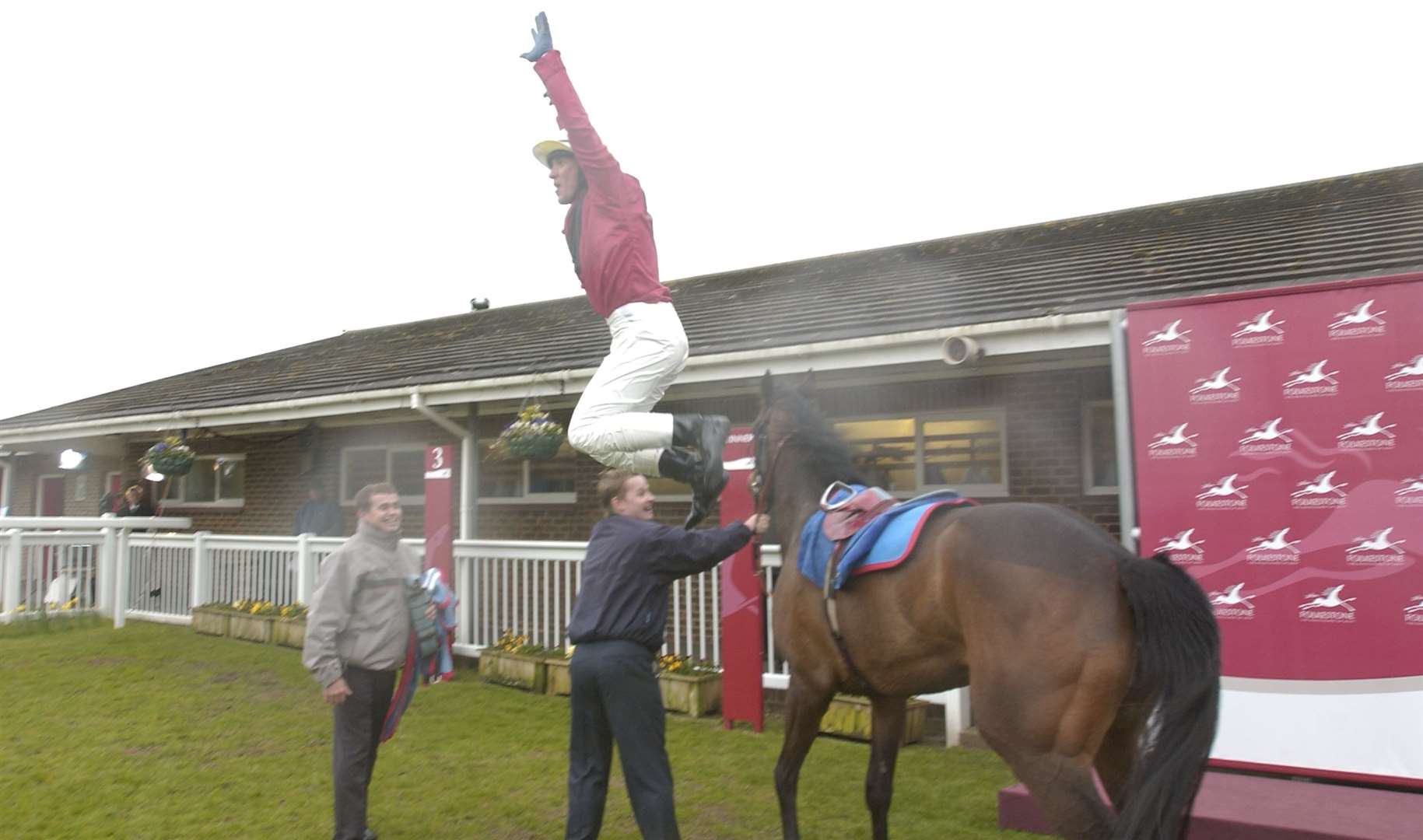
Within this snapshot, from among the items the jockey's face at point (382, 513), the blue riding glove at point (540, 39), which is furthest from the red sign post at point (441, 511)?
the blue riding glove at point (540, 39)

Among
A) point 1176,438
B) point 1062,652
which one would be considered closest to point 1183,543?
point 1176,438

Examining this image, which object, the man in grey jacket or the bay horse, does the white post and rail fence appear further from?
the bay horse

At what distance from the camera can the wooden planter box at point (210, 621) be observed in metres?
10.3

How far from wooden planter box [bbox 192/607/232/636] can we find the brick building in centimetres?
175

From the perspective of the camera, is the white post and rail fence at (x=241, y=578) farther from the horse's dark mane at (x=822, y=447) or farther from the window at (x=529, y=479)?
the horse's dark mane at (x=822, y=447)

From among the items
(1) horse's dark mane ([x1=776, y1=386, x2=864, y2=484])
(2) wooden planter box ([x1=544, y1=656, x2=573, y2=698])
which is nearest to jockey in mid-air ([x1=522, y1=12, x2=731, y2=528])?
(1) horse's dark mane ([x1=776, y1=386, x2=864, y2=484])

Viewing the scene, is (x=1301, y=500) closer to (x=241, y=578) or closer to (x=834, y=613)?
(x=834, y=613)

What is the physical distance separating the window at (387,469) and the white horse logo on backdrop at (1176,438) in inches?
326

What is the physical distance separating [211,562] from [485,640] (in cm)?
425

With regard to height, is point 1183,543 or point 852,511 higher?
point 852,511

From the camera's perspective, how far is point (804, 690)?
3992 millimetres

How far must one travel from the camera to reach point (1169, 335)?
4945mm

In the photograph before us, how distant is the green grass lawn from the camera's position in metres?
4.77

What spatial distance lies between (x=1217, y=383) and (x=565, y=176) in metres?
3.32
